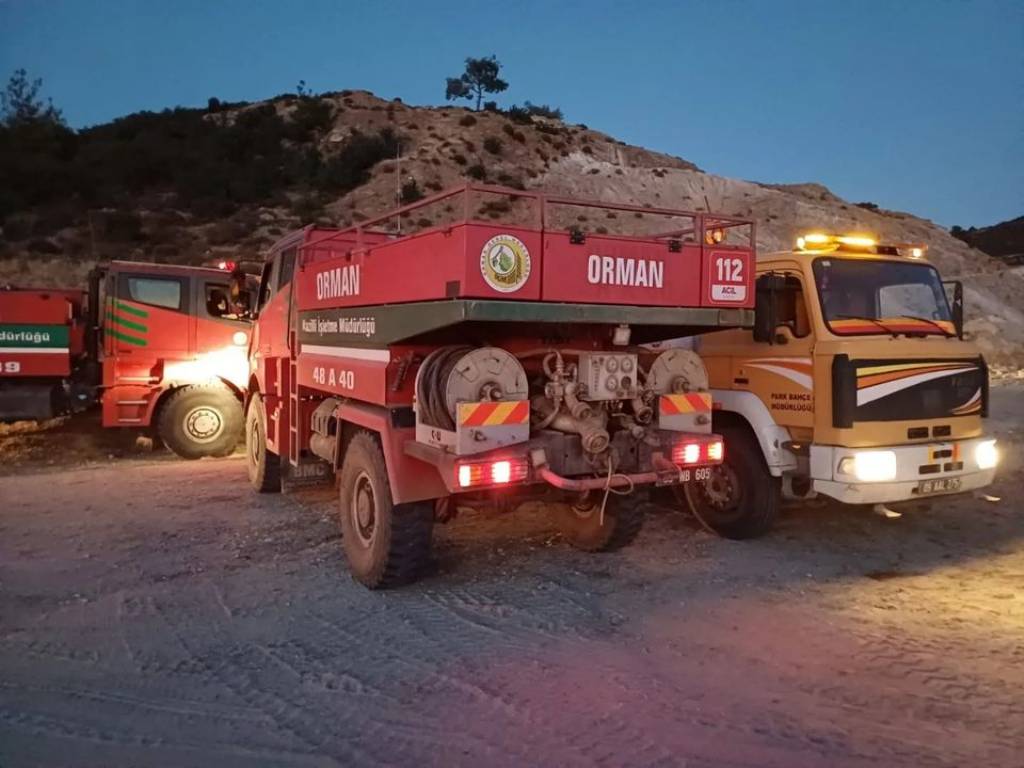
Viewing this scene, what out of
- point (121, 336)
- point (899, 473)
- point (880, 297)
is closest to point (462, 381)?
point (899, 473)

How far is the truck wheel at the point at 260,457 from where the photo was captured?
27.4 ft

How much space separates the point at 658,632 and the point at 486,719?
Answer: 4.78 ft

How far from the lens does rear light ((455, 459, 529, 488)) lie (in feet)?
14.8

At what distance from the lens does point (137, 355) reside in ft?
34.9

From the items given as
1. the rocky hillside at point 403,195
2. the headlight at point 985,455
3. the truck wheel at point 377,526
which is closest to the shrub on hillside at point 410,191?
the rocky hillside at point 403,195

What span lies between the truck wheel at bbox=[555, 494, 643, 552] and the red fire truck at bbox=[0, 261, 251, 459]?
20.9ft

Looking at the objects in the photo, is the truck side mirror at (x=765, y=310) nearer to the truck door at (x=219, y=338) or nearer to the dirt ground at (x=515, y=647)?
the dirt ground at (x=515, y=647)

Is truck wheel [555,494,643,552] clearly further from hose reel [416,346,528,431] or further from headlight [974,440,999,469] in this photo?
headlight [974,440,999,469]

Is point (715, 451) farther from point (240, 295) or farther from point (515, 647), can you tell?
point (240, 295)

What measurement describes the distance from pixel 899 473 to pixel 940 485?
17.9 inches

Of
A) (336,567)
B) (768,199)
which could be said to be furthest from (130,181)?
(336,567)

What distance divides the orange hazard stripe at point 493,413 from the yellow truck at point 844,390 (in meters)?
2.60

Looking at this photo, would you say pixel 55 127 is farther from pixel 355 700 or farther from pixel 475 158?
pixel 355 700

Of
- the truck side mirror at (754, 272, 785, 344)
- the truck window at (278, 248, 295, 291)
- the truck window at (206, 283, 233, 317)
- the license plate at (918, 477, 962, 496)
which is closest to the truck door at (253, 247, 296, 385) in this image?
the truck window at (278, 248, 295, 291)
